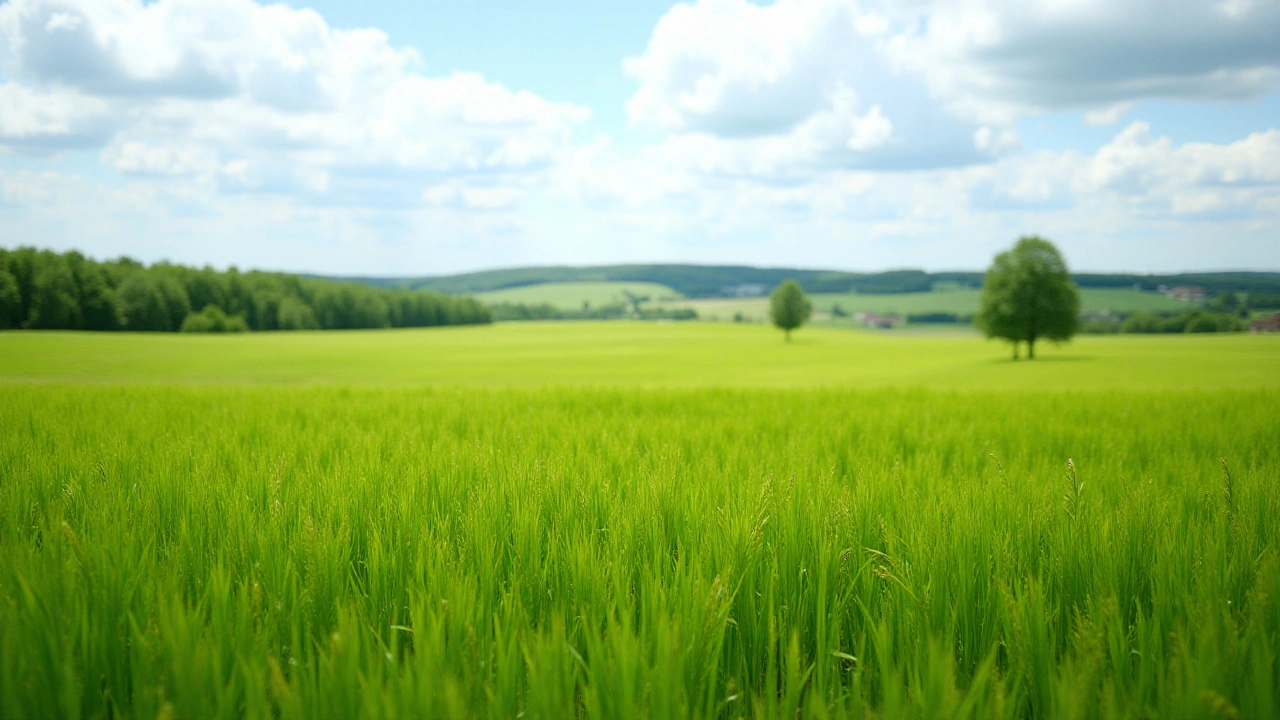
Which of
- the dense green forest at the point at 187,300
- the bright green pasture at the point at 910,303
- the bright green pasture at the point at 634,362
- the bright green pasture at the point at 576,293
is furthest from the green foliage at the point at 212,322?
the bright green pasture at the point at 576,293

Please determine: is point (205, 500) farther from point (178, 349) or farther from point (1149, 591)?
point (178, 349)

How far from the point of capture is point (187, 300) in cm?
6212

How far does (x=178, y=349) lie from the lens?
3234 cm

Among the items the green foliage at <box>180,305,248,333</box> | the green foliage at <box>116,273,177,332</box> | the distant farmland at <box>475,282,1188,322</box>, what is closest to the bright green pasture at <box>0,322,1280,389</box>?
the green foliage at <box>116,273,177,332</box>

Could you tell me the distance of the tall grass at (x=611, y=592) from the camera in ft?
6.00

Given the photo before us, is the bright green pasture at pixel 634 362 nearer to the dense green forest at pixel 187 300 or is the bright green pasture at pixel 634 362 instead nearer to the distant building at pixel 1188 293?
the dense green forest at pixel 187 300

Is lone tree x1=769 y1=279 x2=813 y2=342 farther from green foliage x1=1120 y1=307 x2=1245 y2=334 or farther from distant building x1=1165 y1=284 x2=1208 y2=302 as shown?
distant building x1=1165 y1=284 x2=1208 y2=302

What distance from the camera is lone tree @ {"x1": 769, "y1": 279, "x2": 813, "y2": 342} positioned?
87750 mm

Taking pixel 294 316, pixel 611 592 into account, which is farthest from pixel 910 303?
pixel 611 592

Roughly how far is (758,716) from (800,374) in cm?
4289

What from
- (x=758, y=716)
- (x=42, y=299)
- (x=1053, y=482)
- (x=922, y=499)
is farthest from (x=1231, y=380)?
(x=42, y=299)

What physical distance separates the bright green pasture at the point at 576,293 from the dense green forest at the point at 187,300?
39.5m

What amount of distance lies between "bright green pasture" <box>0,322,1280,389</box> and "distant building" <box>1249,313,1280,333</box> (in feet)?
2.75

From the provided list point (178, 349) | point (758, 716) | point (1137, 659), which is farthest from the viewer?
point (178, 349)
